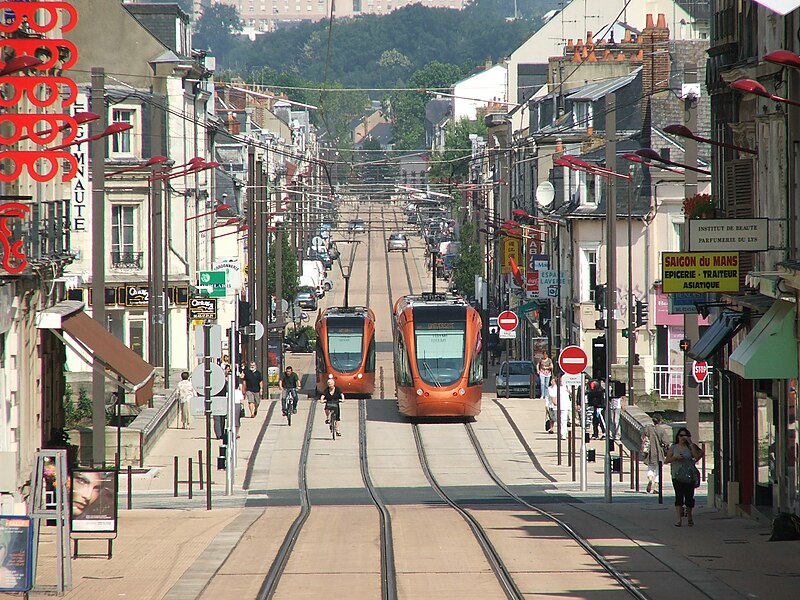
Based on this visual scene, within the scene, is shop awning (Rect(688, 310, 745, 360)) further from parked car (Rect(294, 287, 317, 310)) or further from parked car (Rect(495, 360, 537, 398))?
parked car (Rect(294, 287, 317, 310))

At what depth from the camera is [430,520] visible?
2298cm

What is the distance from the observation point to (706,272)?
2317 centimetres

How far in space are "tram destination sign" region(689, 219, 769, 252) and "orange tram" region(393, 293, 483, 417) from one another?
1758 cm

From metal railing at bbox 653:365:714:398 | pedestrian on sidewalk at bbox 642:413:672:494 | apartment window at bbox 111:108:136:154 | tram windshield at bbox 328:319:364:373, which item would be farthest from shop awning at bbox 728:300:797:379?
apartment window at bbox 111:108:136:154

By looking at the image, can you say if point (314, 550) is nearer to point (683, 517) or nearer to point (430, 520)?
point (430, 520)

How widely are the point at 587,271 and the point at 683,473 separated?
103ft

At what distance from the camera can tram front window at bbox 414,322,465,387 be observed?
3897 centimetres

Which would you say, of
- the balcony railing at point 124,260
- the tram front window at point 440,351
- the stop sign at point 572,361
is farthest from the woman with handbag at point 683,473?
the balcony railing at point 124,260

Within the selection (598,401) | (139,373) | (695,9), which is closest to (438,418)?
(598,401)

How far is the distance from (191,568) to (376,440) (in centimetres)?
2043

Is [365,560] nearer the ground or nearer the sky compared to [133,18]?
nearer the ground

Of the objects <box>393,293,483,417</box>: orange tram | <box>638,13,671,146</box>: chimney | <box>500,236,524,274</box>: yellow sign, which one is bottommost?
<box>393,293,483,417</box>: orange tram

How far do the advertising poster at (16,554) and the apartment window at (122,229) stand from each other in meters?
35.2

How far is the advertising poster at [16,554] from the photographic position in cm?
1452
